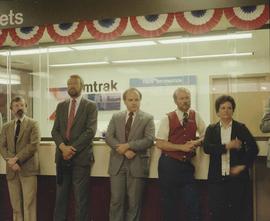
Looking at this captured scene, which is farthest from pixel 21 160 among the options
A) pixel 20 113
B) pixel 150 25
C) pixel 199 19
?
pixel 199 19

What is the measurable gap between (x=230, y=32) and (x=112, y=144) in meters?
2.11

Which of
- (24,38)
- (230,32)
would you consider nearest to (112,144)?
(24,38)

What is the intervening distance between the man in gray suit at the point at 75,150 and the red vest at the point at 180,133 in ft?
2.76

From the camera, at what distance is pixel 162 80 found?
316 inches

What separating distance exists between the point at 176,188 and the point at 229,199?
1.73 feet

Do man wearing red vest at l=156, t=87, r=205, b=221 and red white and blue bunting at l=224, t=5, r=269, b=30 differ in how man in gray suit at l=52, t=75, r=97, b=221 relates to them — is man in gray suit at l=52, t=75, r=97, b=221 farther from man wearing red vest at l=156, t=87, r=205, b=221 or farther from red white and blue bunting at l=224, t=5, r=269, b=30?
red white and blue bunting at l=224, t=5, r=269, b=30

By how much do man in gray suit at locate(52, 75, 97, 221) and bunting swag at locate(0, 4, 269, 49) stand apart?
63 centimetres

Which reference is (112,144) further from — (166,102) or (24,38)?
(166,102)

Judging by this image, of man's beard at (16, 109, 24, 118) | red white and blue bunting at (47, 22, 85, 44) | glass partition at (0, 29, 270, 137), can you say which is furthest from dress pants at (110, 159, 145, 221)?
glass partition at (0, 29, 270, 137)

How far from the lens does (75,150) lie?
15.5 ft

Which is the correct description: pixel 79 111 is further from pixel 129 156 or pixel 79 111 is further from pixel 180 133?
pixel 180 133

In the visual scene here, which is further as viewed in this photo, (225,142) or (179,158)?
(179,158)

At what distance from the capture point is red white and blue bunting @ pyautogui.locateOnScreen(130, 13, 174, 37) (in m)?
4.85

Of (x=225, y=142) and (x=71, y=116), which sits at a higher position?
(x=71, y=116)
